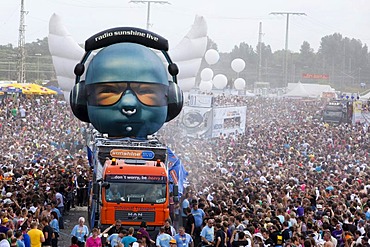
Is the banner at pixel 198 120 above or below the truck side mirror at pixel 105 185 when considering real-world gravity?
above

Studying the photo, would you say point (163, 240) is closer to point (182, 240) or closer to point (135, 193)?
point (182, 240)

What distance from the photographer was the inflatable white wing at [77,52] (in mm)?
23719

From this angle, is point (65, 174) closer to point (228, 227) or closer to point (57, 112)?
point (228, 227)

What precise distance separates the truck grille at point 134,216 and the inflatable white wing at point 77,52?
9111mm

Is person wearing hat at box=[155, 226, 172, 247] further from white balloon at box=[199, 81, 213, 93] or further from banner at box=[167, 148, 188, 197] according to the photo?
white balloon at box=[199, 81, 213, 93]

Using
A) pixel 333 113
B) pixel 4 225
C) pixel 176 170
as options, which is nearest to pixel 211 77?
pixel 333 113

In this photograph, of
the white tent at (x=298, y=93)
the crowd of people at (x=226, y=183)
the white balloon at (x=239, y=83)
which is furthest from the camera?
the white tent at (x=298, y=93)

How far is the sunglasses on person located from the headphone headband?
1.32 meters

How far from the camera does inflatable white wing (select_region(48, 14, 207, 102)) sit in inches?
934

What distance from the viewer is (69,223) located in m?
19.2

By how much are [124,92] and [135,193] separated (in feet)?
17.4

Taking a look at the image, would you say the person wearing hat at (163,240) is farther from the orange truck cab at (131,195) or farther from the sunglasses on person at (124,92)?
the sunglasses on person at (124,92)

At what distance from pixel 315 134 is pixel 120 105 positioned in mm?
19429

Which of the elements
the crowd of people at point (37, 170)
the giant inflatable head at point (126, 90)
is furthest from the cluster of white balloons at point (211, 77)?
the giant inflatable head at point (126, 90)
